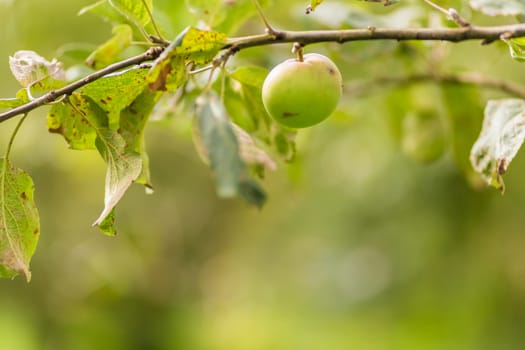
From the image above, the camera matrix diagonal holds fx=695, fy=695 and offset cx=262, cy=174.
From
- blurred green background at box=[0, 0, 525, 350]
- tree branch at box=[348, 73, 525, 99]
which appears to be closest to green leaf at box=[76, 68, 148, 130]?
blurred green background at box=[0, 0, 525, 350]

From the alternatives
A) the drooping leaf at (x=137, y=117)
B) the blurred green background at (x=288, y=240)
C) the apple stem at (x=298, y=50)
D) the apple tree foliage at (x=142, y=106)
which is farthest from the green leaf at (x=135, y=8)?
the blurred green background at (x=288, y=240)

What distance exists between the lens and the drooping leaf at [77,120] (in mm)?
913

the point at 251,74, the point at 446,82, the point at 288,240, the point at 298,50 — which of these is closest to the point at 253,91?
the point at 251,74

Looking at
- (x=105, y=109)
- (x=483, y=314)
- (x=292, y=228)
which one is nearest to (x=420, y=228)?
(x=483, y=314)

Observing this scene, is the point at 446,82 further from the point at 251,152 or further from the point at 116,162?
the point at 116,162

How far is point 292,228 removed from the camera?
164 inches

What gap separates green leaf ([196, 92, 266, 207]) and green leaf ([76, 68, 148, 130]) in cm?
14

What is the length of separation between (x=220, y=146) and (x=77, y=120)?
1.03 ft

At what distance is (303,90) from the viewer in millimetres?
854

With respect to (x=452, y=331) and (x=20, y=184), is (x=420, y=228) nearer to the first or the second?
(x=452, y=331)

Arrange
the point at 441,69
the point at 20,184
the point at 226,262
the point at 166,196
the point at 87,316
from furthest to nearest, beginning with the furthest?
the point at 226,262
the point at 166,196
the point at 87,316
the point at 441,69
the point at 20,184

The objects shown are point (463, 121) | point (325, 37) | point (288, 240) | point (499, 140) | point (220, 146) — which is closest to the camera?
point (220, 146)

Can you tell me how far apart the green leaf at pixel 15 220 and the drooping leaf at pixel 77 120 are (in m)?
0.08

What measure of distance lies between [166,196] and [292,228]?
34.4 inches
